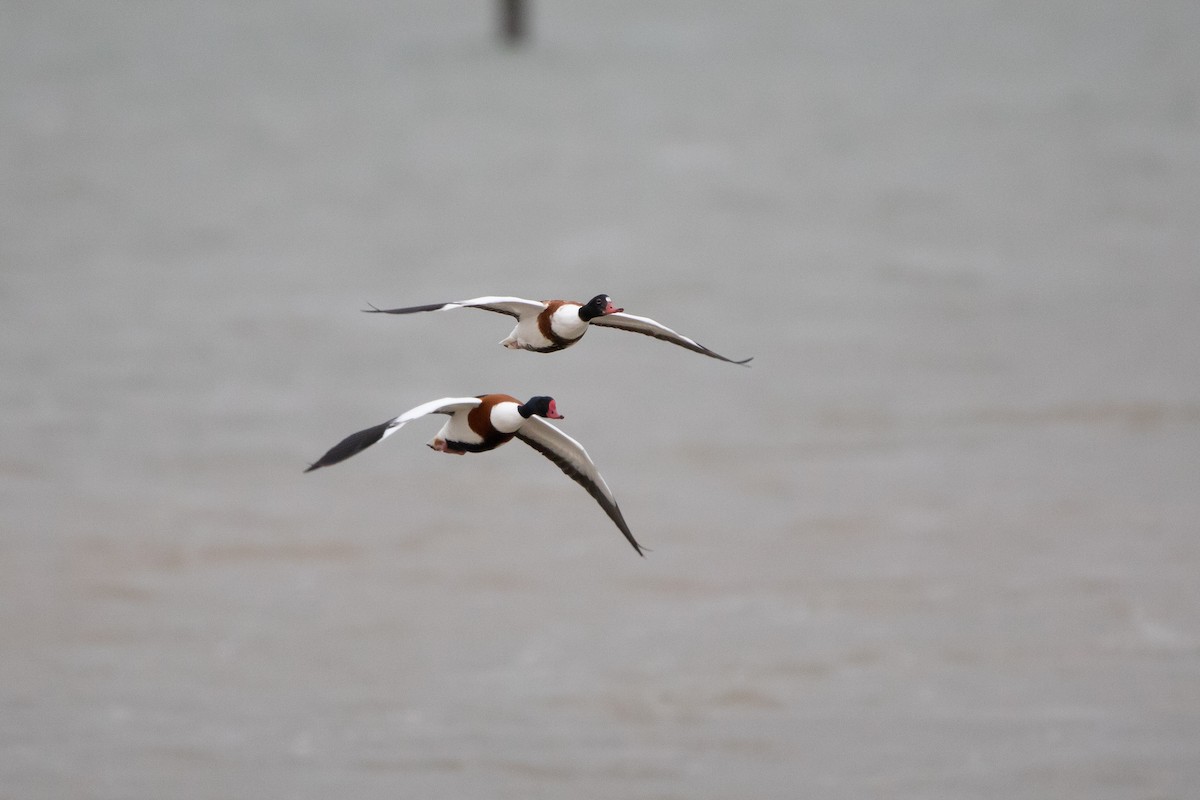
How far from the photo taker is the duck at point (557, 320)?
1.60m

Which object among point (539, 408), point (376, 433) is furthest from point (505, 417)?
point (376, 433)

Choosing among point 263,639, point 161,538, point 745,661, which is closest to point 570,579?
point 745,661

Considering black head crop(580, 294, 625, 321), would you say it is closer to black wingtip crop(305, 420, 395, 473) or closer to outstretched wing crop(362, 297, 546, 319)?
outstretched wing crop(362, 297, 546, 319)

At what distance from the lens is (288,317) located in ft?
46.0

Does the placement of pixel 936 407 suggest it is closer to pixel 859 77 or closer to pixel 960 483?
pixel 960 483

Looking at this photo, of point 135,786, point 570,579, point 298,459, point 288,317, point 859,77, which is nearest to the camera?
point 135,786

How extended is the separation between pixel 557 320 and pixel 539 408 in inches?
3.6

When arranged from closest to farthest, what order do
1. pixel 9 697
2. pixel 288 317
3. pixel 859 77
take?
1. pixel 9 697
2. pixel 288 317
3. pixel 859 77

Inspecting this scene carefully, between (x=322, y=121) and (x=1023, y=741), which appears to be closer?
(x=1023, y=741)

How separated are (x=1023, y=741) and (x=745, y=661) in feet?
6.45

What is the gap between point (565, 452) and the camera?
1789 mm

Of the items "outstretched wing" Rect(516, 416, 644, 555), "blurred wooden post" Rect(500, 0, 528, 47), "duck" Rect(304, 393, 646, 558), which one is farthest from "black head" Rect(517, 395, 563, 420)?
"blurred wooden post" Rect(500, 0, 528, 47)

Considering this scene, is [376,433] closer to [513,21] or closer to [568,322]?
[568,322]

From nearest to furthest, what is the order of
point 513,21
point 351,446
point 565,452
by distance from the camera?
point 351,446 < point 565,452 < point 513,21
